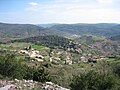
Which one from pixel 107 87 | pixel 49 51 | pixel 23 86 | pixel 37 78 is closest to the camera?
pixel 23 86

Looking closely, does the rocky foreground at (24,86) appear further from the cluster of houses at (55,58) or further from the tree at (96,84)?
the cluster of houses at (55,58)

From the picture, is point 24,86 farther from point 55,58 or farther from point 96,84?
point 55,58

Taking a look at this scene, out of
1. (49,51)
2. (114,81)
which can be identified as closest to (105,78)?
(114,81)

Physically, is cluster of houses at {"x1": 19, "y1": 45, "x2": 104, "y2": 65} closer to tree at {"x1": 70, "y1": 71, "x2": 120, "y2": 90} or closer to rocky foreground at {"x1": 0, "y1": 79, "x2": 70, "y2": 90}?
tree at {"x1": 70, "y1": 71, "x2": 120, "y2": 90}

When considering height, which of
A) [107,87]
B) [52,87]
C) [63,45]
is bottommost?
[63,45]

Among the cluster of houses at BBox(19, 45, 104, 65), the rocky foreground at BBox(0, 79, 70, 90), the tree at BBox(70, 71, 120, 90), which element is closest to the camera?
the rocky foreground at BBox(0, 79, 70, 90)

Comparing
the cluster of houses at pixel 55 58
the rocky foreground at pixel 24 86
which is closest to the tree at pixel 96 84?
the rocky foreground at pixel 24 86

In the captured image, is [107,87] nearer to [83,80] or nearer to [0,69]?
[83,80]

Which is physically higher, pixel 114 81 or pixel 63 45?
pixel 114 81

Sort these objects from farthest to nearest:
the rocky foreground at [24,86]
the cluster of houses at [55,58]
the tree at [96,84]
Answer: the cluster of houses at [55,58] → the tree at [96,84] → the rocky foreground at [24,86]

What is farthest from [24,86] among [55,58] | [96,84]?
[55,58]

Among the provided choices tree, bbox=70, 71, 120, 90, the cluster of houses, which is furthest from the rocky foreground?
the cluster of houses
